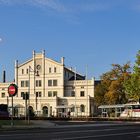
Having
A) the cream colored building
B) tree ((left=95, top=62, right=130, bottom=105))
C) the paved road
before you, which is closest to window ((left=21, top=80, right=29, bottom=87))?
the cream colored building

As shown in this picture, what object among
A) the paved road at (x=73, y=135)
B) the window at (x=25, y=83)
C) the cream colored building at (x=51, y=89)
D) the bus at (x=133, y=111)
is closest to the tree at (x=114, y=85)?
the bus at (x=133, y=111)

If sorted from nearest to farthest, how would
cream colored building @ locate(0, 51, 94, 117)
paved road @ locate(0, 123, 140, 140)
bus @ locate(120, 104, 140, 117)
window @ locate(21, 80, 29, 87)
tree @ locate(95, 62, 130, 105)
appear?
1. paved road @ locate(0, 123, 140, 140)
2. bus @ locate(120, 104, 140, 117)
3. tree @ locate(95, 62, 130, 105)
4. cream colored building @ locate(0, 51, 94, 117)
5. window @ locate(21, 80, 29, 87)

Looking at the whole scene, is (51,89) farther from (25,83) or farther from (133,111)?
(133,111)

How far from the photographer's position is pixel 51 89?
420 feet

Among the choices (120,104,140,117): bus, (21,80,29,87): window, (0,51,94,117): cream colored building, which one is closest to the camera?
(120,104,140,117): bus

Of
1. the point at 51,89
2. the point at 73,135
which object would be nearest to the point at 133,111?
the point at 51,89

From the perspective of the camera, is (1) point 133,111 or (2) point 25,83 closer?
(1) point 133,111

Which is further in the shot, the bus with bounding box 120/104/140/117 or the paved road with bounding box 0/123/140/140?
the bus with bounding box 120/104/140/117

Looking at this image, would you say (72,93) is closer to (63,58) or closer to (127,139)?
(63,58)

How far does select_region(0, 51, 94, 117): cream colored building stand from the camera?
121875 mm

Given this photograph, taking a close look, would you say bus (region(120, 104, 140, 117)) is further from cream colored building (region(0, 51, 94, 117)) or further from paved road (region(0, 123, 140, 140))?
paved road (region(0, 123, 140, 140))

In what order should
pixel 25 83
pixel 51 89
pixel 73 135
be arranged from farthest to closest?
pixel 25 83 → pixel 51 89 → pixel 73 135

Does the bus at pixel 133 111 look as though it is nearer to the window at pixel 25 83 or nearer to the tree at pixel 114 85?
the tree at pixel 114 85

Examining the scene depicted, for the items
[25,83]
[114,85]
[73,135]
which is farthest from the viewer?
[25,83]
